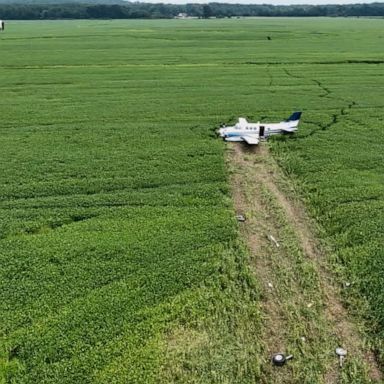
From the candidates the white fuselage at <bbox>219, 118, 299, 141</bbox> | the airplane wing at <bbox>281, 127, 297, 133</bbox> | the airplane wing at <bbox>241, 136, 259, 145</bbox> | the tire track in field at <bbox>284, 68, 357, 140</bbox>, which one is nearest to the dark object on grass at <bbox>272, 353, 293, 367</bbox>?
the airplane wing at <bbox>241, 136, 259, 145</bbox>

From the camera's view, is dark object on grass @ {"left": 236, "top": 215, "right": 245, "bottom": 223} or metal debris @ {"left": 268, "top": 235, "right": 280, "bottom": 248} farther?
dark object on grass @ {"left": 236, "top": 215, "right": 245, "bottom": 223}

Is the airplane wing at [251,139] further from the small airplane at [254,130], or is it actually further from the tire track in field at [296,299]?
the tire track in field at [296,299]

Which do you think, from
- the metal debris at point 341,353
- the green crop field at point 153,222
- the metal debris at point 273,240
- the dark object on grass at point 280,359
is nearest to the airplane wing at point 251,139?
the green crop field at point 153,222

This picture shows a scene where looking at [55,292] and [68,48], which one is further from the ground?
[68,48]

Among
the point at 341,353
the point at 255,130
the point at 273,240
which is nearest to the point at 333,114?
the point at 255,130

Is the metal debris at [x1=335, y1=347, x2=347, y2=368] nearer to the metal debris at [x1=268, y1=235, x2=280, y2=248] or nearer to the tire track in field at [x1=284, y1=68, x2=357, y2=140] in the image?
the metal debris at [x1=268, y1=235, x2=280, y2=248]

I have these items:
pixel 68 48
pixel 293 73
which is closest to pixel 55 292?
pixel 293 73

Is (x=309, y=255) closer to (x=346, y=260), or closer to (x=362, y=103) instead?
(x=346, y=260)
